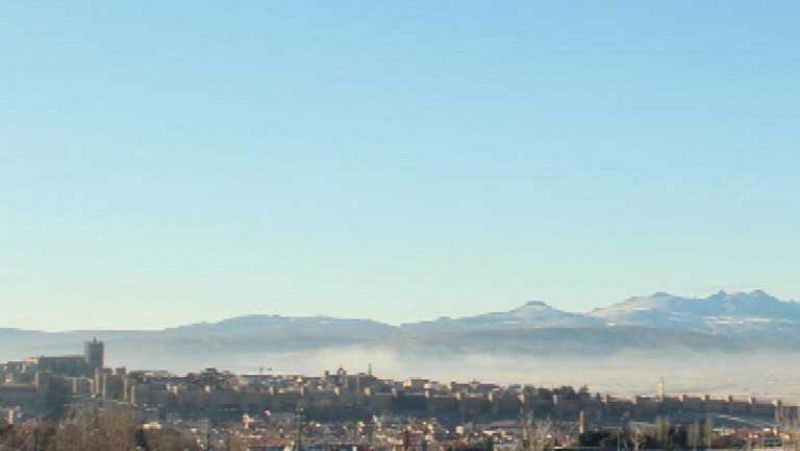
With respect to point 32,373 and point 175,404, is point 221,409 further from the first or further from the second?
point 32,373

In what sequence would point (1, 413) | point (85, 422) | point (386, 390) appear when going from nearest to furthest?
point (85, 422) → point (1, 413) → point (386, 390)

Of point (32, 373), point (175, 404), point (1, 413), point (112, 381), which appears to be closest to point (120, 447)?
point (1, 413)

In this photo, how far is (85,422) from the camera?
32.2 meters

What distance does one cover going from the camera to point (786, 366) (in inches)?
7362

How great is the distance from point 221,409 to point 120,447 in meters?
29.6

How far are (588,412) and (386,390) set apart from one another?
34.0 ft

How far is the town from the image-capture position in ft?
141

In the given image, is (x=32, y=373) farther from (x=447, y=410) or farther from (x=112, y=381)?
(x=447, y=410)

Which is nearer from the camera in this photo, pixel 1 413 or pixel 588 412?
pixel 1 413

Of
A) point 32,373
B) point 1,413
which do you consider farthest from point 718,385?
point 1,413

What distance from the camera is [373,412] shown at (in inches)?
2354

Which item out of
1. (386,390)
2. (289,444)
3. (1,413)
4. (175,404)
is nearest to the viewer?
(289,444)

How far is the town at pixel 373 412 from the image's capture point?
Result: 43.0m

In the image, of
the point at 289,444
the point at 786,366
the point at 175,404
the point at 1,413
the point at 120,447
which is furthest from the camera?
the point at 786,366
